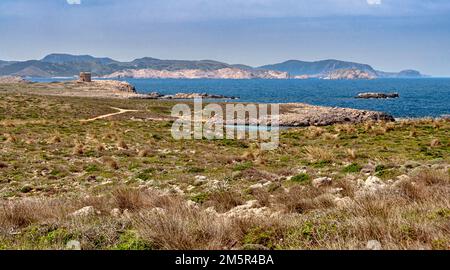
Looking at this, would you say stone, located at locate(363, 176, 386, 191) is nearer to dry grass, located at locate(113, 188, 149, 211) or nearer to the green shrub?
the green shrub

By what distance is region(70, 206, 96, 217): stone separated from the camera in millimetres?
8612

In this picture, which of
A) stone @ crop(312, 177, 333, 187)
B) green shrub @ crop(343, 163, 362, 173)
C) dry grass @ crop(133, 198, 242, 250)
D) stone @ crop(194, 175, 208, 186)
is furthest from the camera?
green shrub @ crop(343, 163, 362, 173)

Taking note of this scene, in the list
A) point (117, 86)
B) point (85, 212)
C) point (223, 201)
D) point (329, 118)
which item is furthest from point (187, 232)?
point (117, 86)

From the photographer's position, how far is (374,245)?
5.56m

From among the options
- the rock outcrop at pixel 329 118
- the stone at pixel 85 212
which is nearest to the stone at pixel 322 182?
the stone at pixel 85 212

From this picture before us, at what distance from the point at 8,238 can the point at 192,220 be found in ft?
10.4

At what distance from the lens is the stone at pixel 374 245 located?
5498 mm

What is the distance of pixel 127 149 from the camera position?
25.2 m

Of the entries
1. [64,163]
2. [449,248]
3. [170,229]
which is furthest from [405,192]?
[64,163]

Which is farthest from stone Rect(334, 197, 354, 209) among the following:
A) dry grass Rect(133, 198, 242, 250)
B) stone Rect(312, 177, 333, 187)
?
stone Rect(312, 177, 333, 187)

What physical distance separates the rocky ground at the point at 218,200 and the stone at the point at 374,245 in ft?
0.04

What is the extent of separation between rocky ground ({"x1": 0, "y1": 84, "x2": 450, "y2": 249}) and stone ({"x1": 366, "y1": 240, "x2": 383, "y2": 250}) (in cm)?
1

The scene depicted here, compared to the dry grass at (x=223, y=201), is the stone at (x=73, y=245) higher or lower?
higher

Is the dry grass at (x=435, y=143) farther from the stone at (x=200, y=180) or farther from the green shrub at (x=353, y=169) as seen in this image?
the stone at (x=200, y=180)
